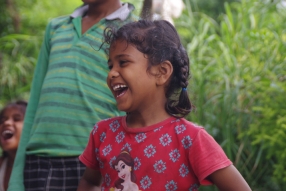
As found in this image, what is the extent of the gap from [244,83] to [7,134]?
1.94m

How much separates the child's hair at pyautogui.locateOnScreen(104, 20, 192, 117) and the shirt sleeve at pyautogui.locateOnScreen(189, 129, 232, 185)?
0.67 ft

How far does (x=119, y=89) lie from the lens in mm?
2154

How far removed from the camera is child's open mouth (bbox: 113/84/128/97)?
2.14m

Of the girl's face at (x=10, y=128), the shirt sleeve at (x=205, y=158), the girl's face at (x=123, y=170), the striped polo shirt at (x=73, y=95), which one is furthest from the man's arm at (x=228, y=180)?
the girl's face at (x=10, y=128)

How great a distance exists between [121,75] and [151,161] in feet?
1.10

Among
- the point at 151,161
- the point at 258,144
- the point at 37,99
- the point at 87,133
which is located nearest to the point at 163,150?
the point at 151,161

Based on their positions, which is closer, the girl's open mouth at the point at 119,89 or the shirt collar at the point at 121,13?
the girl's open mouth at the point at 119,89

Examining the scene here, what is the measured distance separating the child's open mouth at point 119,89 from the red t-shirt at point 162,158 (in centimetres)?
14

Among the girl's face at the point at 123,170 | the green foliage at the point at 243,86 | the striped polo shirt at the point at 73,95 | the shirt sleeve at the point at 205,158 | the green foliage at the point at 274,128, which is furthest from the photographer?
the green foliage at the point at 243,86

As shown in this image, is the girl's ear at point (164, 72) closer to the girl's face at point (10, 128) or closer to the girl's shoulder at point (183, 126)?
the girl's shoulder at point (183, 126)

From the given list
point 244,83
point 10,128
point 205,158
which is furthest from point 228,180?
point 244,83

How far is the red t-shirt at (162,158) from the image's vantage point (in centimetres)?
200

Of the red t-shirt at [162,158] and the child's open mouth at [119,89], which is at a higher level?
the child's open mouth at [119,89]

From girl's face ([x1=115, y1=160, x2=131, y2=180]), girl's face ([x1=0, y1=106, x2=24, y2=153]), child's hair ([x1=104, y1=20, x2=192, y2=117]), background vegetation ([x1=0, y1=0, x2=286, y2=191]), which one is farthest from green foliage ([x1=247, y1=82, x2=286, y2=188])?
girl's face ([x1=115, y1=160, x2=131, y2=180])
